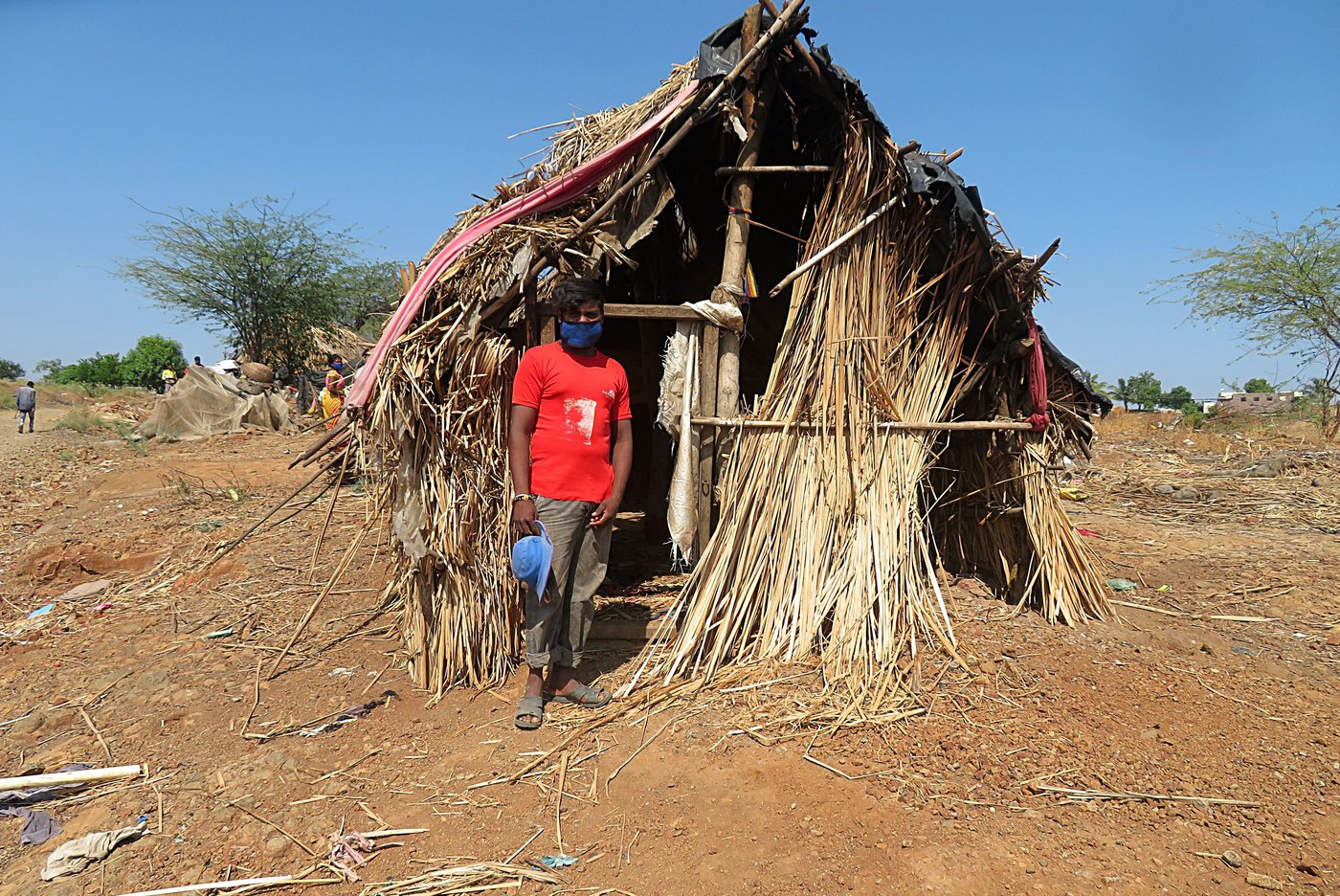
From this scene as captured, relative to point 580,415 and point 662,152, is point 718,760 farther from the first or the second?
point 662,152

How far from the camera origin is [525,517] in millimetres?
2965

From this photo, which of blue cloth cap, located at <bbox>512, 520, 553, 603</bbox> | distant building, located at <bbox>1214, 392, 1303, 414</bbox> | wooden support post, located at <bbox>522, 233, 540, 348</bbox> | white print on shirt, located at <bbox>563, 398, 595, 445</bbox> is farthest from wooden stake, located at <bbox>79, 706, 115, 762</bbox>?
distant building, located at <bbox>1214, 392, 1303, 414</bbox>

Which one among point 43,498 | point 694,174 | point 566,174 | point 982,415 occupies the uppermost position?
point 694,174

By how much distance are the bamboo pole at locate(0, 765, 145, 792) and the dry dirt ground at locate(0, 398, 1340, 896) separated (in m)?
0.06

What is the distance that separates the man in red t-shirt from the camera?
118 inches

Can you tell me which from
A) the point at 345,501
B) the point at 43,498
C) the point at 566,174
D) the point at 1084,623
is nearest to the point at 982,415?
the point at 1084,623

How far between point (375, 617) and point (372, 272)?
24.2m

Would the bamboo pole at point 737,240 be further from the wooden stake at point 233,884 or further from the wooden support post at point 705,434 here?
the wooden stake at point 233,884

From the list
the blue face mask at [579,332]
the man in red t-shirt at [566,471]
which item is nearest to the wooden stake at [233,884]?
the man in red t-shirt at [566,471]

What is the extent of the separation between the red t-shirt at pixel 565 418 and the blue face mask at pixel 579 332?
0.05 meters

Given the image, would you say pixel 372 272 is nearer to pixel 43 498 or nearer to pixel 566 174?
pixel 43 498

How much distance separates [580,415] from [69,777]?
7.58 ft

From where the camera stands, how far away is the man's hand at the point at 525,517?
2.96 m

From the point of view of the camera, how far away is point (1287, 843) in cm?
219
